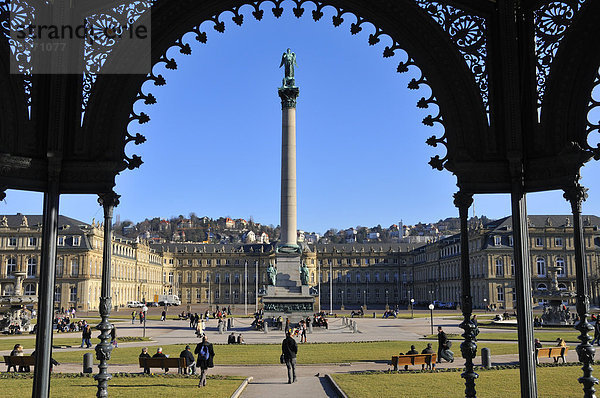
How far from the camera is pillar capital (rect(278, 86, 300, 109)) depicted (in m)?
52.8

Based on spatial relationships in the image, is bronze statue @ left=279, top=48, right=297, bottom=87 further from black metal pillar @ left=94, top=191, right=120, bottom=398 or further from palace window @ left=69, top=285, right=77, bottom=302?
palace window @ left=69, top=285, right=77, bottom=302

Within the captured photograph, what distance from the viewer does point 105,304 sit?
10.0 meters

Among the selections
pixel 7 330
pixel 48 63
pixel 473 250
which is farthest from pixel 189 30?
pixel 473 250

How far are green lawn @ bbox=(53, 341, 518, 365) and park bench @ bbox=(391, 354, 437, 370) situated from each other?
3905 mm

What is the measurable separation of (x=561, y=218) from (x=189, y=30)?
108914mm

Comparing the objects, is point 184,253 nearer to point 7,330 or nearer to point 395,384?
point 7,330

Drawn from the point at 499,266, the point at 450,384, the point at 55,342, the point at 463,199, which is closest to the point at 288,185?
the point at 55,342

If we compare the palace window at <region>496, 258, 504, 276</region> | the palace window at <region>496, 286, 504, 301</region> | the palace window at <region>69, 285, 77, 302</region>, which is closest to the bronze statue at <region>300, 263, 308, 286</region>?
the palace window at <region>496, 286, 504, 301</region>

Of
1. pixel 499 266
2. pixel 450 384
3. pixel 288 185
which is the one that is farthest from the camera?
pixel 499 266

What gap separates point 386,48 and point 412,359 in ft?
48.6

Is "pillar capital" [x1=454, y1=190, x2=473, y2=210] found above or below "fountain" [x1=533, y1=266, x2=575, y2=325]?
above

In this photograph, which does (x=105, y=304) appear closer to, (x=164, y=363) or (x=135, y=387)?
(x=135, y=387)

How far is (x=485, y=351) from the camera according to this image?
76.5ft

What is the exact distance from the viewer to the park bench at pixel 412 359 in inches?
862
